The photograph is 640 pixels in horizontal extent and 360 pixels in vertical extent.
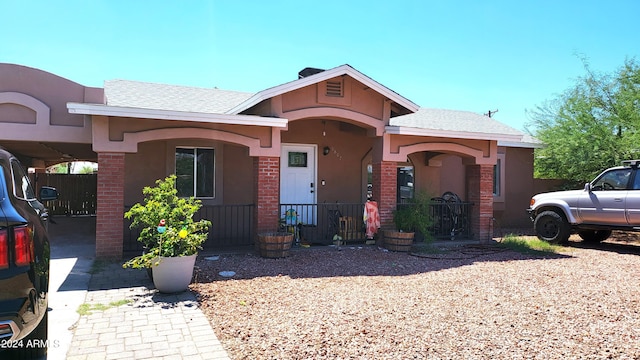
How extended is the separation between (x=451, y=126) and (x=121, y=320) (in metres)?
10.8

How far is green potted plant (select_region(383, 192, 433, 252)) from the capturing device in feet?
30.3

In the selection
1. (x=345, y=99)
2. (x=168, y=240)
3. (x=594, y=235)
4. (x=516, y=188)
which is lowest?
(x=594, y=235)

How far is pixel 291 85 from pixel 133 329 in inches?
229

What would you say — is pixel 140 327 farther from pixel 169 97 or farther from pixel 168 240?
pixel 169 97

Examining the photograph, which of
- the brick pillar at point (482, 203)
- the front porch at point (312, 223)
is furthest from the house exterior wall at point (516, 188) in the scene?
the front porch at point (312, 223)

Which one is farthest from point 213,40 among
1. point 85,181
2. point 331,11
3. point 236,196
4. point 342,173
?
point 85,181

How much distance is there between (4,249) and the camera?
274cm

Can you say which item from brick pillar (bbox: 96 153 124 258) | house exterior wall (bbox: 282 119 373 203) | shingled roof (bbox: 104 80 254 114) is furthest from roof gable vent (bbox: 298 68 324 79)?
brick pillar (bbox: 96 153 124 258)

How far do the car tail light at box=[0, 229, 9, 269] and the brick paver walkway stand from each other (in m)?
1.41

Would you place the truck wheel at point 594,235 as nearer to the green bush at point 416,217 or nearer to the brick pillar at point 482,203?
the brick pillar at point 482,203

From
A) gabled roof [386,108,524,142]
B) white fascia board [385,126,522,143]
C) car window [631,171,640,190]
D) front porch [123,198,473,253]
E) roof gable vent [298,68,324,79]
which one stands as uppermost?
roof gable vent [298,68,324,79]

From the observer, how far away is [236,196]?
34.9ft

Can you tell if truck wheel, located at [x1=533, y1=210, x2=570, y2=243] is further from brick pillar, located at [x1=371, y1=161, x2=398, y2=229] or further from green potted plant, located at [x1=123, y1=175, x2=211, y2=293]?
green potted plant, located at [x1=123, y1=175, x2=211, y2=293]

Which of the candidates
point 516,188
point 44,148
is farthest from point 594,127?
point 44,148
